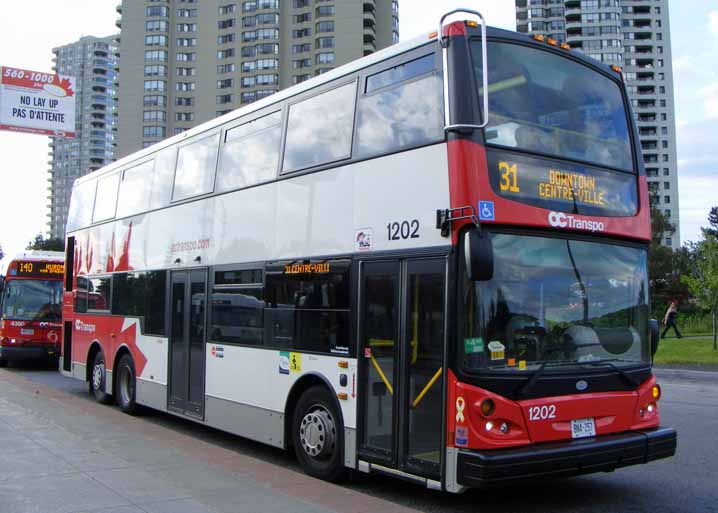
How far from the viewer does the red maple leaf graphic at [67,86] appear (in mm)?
23219

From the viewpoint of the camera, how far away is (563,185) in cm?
711

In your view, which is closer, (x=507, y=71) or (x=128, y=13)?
(x=507, y=71)

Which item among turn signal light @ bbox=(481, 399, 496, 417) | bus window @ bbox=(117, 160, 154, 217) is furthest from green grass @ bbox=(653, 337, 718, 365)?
turn signal light @ bbox=(481, 399, 496, 417)

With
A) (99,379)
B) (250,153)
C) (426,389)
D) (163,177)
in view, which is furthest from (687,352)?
(426,389)

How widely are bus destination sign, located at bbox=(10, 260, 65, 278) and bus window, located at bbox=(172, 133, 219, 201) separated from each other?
1206cm

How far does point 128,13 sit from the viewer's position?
333ft

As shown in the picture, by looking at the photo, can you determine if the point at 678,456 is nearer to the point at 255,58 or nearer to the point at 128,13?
the point at 255,58

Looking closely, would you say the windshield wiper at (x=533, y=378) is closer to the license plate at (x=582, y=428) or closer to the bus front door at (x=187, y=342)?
the license plate at (x=582, y=428)

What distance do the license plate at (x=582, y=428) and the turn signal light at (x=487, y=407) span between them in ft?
3.01

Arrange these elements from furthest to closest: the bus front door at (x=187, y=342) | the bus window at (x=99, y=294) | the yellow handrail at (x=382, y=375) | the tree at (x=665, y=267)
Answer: the tree at (x=665, y=267)
the bus window at (x=99, y=294)
the bus front door at (x=187, y=342)
the yellow handrail at (x=382, y=375)

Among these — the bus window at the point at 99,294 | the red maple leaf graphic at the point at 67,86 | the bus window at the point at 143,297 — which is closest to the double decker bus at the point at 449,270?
the bus window at the point at 143,297

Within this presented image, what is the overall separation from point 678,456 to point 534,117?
15.8ft

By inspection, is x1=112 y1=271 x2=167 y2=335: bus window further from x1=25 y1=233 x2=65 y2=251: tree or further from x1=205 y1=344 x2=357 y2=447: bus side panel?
x1=25 y1=233 x2=65 y2=251: tree

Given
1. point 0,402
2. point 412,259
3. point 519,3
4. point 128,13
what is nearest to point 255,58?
point 128,13
